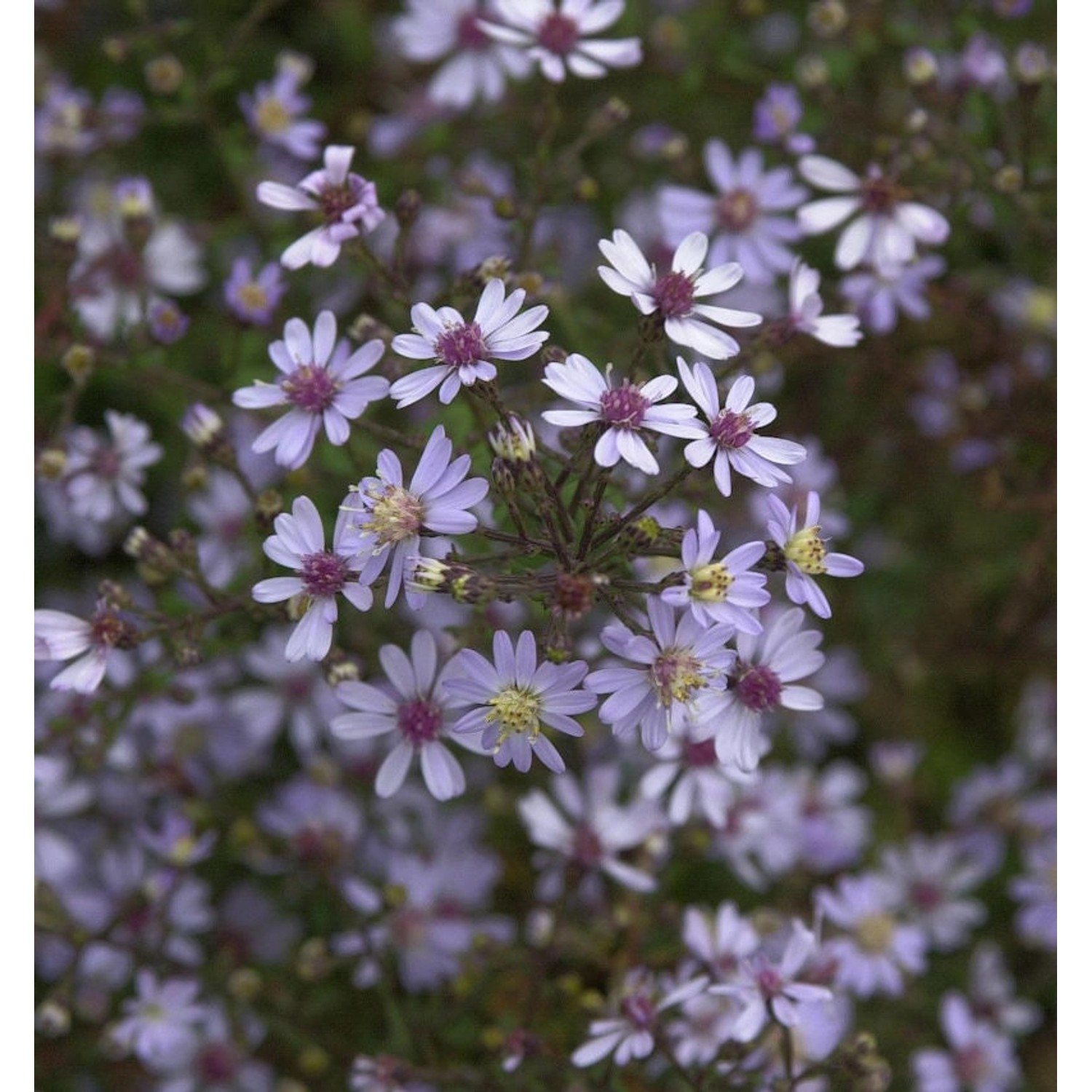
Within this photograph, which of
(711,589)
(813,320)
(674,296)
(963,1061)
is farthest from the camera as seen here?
(963,1061)

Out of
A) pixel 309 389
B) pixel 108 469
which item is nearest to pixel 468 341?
pixel 309 389

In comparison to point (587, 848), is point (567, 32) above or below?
above

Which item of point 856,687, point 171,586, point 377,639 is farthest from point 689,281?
point 856,687

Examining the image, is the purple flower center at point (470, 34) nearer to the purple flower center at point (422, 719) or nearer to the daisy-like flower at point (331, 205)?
the daisy-like flower at point (331, 205)

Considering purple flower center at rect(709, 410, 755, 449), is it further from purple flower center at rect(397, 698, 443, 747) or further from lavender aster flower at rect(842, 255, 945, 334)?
lavender aster flower at rect(842, 255, 945, 334)

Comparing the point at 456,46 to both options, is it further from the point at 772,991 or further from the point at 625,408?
the point at 772,991

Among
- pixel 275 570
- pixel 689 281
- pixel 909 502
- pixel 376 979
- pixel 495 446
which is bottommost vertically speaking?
pixel 376 979

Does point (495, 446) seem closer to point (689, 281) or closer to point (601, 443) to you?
point (601, 443)
